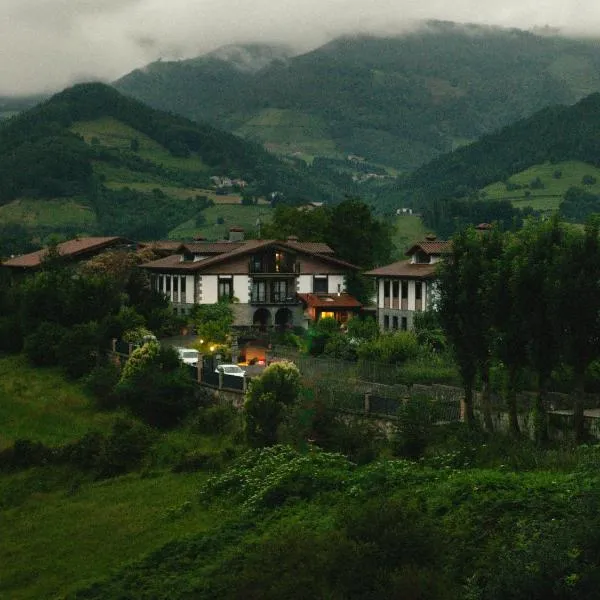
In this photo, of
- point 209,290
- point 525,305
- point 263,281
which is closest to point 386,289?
point 263,281

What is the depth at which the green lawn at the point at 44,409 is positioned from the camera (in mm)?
49625

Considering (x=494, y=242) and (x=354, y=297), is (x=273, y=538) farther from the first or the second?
(x=354, y=297)

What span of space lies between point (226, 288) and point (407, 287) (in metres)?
14.1

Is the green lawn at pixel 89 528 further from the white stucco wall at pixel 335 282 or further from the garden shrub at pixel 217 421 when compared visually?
the white stucco wall at pixel 335 282

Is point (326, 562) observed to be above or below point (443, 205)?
below

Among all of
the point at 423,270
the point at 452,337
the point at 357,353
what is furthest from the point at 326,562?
the point at 423,270

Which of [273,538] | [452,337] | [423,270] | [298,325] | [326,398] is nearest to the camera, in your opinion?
[273,538]

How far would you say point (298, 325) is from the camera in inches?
3243

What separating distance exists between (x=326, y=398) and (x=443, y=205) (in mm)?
157237

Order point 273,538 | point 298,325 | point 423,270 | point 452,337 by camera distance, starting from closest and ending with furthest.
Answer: point 273,538
point 452,337
point 423,270
point 298,325

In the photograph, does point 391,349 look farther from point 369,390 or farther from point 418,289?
point 418,289

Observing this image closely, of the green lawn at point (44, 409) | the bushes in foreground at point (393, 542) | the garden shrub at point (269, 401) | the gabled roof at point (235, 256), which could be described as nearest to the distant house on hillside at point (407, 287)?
the gabled roof at point (235, 256)

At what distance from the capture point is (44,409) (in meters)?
53.4

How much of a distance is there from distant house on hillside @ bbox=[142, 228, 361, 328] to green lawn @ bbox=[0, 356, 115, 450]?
795 inches
